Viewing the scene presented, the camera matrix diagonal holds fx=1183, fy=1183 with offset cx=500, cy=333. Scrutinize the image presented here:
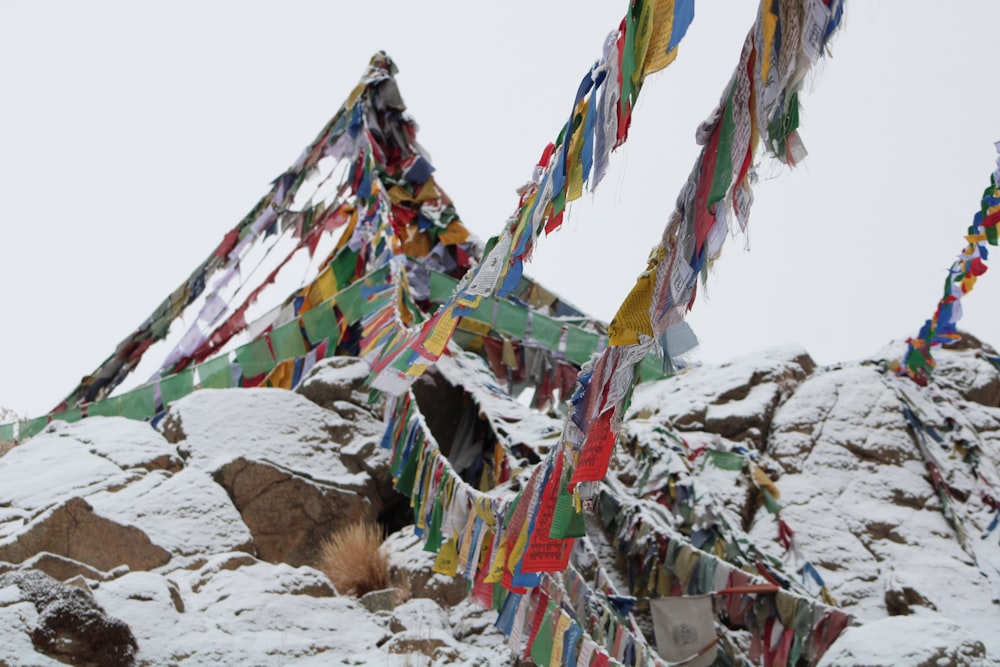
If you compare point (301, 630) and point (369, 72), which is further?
point (369, 72)

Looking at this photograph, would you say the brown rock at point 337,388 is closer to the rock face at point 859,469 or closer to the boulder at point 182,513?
the boulder at point 182,513

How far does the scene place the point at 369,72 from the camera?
57.1 ft

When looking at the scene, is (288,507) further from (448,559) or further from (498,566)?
(498,566)

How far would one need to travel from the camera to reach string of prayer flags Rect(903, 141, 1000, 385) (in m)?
11.3

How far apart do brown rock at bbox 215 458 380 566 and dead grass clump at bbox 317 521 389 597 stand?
0.45 m

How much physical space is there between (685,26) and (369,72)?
13.0 metres

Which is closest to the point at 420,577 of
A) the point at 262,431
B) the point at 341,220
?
the point at 262,431

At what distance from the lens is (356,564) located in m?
9.91

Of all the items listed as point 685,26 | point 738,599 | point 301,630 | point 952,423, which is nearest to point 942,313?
point 952,423

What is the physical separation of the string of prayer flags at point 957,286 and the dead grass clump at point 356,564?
250 inches

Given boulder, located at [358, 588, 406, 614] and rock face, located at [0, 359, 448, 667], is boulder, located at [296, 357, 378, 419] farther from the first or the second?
boulder, located at [358, 588, 406, 614]

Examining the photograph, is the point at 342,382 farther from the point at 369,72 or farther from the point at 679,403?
the point at 369,72

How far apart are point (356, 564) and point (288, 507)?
1306mm

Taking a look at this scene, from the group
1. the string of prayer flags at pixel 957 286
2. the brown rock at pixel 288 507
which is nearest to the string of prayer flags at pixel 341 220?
the brown rock at pixel 288 507
